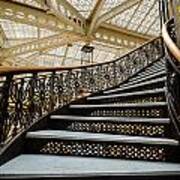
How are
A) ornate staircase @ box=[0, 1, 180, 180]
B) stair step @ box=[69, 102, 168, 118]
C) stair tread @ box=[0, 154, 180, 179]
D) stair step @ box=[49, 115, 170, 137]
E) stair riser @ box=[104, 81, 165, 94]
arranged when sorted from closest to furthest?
stair tread @ box=[0, 154, 180, 179] < ornate staircase @ box=[0, 1, 180, 180] < stair step @ box=[49, 115, 170, 137] < stair step @ box=[69, 102, 168, 118] < stair riser @ box=[104, 81, 165, 94]

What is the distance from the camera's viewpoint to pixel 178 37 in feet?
8.09

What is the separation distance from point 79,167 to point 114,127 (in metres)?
0.91

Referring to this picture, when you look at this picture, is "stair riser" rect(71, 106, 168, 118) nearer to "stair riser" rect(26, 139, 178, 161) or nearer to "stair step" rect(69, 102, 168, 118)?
"stair step" rect(69, 102, 168, 118)

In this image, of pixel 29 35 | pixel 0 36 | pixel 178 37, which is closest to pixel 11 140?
pixel 178 37

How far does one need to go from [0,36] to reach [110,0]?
472 cm

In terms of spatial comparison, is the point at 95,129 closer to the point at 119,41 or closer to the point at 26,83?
the point at 26,83

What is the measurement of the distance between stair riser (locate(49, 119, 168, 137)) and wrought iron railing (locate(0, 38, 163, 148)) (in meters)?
0.27

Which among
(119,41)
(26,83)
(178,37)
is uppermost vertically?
(119,41)

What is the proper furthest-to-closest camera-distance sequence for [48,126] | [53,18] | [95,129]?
1. [53,18]
2. [48,126]
3. [95,129]

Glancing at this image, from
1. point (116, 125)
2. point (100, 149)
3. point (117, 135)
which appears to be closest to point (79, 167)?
point (100, 149)

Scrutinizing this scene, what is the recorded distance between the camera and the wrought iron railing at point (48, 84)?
2.41 metres

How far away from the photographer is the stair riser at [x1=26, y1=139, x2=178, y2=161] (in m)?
2.27

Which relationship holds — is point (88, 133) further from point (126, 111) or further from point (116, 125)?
point (126, 111)

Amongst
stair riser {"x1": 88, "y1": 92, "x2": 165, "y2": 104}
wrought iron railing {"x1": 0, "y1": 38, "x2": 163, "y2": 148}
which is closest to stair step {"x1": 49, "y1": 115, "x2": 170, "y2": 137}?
wrought iron railing {"x1": 0, "y1": 38, "x2": 163, "y2": 148}
